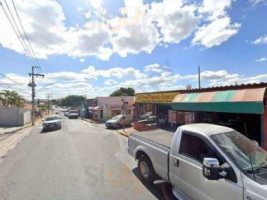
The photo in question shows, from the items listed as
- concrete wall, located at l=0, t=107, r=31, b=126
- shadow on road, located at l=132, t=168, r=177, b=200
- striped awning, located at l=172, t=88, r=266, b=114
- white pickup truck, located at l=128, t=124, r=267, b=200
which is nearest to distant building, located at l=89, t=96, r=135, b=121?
concrete wall, located at l=0, t=107, r=31, b=126

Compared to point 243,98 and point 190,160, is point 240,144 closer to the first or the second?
point 190,160

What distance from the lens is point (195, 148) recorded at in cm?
481

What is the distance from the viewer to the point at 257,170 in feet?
12.4

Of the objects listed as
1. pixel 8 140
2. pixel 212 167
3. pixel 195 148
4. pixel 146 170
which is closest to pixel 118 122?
pixel 8 140

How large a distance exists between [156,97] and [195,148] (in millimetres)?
14323

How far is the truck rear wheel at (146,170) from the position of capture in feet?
21.7

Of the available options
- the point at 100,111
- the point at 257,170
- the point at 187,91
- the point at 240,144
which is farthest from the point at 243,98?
the point at 100,111

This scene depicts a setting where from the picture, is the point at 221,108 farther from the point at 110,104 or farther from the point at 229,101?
the point at 110,104

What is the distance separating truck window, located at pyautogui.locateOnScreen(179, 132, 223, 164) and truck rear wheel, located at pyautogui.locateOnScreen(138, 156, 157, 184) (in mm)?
1802

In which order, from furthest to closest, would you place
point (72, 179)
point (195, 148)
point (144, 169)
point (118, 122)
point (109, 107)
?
point (109, 107)
point (118, 122)
point (72, 179)
point (144, 169)
point (195, 148)

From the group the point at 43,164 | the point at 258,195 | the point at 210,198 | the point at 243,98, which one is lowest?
the point at 43,164

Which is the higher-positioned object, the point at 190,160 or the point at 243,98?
the point at 243,98

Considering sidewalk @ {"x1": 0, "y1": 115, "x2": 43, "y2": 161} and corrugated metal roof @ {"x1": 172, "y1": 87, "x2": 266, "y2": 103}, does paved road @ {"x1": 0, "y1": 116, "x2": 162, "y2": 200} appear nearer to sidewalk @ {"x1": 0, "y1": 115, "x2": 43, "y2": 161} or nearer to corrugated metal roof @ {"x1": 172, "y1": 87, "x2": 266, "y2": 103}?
sidewalk @ {"x1": 0, "y1": 115, "x2": 43, "y2": 161}

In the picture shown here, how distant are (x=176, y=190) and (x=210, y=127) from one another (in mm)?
1523
